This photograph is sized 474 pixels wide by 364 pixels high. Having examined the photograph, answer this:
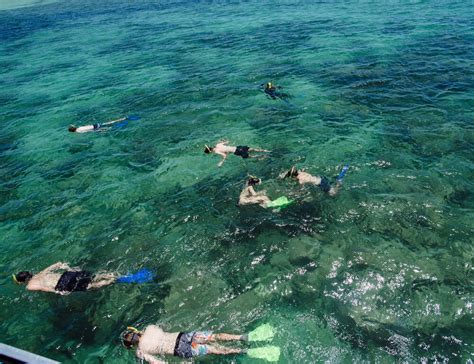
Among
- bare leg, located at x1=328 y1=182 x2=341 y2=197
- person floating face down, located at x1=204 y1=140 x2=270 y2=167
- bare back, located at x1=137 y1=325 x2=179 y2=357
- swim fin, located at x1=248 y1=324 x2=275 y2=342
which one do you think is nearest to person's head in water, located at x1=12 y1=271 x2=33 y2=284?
bare back, located at x1=137 y1=325 x2=179 y2=357

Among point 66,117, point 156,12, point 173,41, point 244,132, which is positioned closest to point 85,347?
point 244,132

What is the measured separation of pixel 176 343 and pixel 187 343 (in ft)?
0.86

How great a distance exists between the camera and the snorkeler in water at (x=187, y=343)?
7.84 m

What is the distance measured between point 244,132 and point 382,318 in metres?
10.8

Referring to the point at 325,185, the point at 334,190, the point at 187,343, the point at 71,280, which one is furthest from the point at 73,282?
the point at 334,190

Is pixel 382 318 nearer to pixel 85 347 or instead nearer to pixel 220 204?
pixel 220 204

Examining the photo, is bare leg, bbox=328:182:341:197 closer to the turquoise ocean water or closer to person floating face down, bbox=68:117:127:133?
the turquoise ocean water

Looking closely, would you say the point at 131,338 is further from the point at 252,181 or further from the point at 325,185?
the point at 325,185

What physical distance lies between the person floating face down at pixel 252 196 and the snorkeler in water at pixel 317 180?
3.92ft

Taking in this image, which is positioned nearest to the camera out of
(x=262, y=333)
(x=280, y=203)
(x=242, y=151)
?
(x=262, y=333)

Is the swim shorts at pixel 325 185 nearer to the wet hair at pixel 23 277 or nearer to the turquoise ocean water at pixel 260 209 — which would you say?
the turquoise ocean water at pixel 260 209

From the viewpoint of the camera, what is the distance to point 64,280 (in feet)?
31.8

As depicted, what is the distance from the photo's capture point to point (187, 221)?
11875 mm

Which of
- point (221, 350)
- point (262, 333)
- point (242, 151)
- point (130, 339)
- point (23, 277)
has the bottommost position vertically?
point (221, 350)
